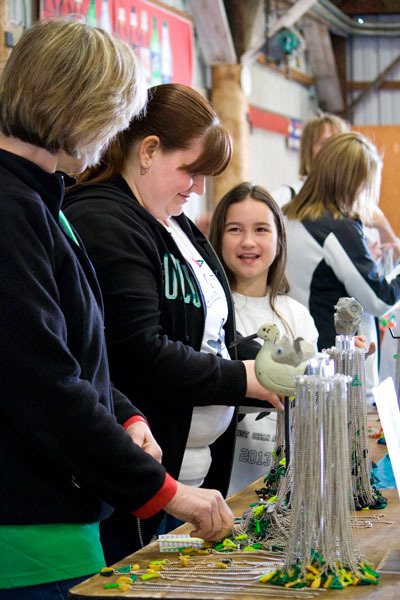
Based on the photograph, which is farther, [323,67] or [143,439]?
[323,67]

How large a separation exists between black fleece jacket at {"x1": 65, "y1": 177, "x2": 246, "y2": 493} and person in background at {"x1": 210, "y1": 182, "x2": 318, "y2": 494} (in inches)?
28.1

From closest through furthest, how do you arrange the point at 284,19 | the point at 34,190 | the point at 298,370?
1. the point at 34,190
2. the point at 298,370
3. the point at 284,19

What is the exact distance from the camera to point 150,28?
6570 mm

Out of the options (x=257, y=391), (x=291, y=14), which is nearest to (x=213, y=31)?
(x=291, y=14)

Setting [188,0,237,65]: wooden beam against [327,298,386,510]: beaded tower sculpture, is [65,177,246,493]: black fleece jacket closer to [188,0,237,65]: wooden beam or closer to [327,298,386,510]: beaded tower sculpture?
[327,298,386,510]: beaded tower sculpture

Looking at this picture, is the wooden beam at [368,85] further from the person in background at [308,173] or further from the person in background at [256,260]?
the person in background at [256,260]

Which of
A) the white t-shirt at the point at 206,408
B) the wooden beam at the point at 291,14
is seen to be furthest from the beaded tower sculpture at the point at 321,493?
the wooden beam at the point at 291,14

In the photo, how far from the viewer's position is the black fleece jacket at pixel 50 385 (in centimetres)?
136

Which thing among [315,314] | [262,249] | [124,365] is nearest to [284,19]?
[315,314]

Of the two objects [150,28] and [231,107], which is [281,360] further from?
[231,107]

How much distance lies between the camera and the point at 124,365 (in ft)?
6.39

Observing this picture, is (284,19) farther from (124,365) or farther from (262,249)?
(124,365)

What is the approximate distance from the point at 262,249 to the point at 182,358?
90cm

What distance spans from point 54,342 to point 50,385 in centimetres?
6
